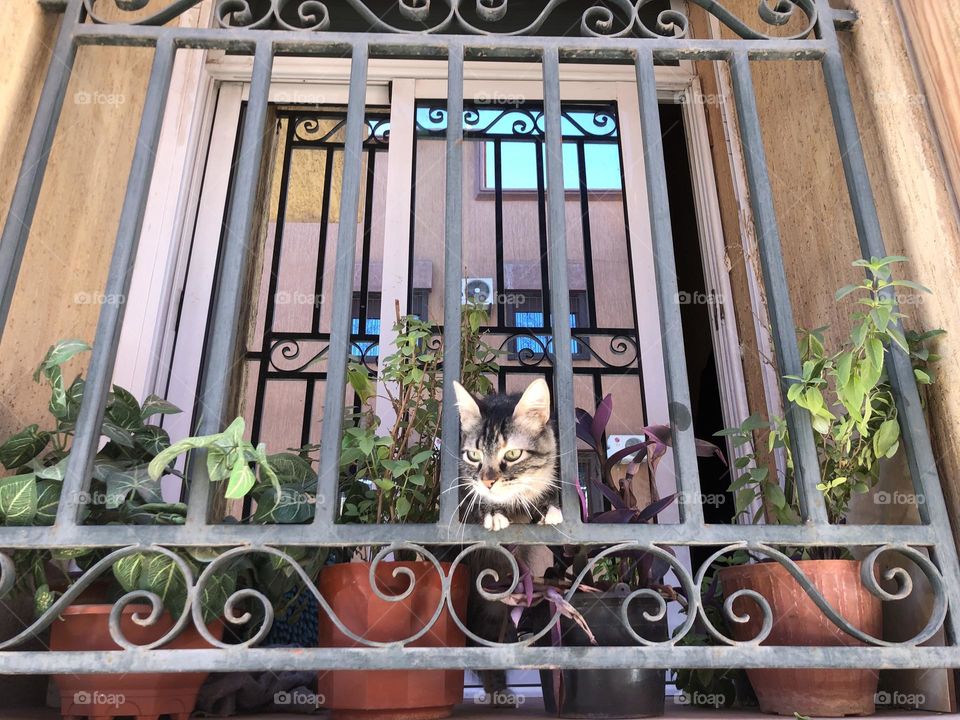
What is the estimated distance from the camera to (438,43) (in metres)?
1.71

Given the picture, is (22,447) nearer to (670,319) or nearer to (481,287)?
(670,319)

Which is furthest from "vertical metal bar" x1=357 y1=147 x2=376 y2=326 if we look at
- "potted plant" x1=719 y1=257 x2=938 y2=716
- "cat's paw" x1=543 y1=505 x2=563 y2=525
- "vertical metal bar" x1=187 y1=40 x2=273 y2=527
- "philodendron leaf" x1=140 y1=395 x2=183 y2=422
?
"potted plant" x1=719 y1=257 x2=938 y2=716

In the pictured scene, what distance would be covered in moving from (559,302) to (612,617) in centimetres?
63

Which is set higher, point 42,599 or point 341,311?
point 341,311

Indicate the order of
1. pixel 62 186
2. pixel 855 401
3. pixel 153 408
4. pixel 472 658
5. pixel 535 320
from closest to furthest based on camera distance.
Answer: pixel 472 658 → pixel 855 401 → pixel 153 408 → pixel 62 186 → pixel 535 320

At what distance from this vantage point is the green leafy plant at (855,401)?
4.58 ft

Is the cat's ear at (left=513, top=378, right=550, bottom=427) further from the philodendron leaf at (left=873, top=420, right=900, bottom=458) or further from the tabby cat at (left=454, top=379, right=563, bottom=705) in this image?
the philodendron leaf at (left=873, top=420, right=900, bottom=458)

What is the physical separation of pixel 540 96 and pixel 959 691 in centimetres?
245

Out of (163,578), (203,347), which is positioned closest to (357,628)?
(163,578)

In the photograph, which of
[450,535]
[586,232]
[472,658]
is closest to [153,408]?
[450,535]

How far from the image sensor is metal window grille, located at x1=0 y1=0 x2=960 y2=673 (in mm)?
1299

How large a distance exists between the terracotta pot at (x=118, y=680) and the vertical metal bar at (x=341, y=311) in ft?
1.20

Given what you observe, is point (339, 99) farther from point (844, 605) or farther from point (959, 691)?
point (959, 691)

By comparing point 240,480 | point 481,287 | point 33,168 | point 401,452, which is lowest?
point 240,480
